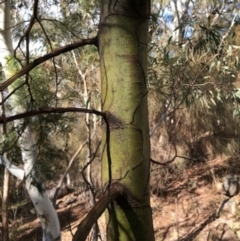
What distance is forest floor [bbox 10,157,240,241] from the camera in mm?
5066

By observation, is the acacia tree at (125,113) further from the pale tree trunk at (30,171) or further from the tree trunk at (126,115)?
the pale tree trunk at (30,171)

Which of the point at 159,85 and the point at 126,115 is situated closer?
the point at 126,115

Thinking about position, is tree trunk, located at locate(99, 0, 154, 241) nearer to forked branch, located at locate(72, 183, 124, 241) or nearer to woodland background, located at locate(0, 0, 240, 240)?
forked branch, located at locate(72, 183, 124, 241)

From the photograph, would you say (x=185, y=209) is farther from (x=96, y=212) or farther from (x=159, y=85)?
(x=96, y=212)

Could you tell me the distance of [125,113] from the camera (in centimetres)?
60

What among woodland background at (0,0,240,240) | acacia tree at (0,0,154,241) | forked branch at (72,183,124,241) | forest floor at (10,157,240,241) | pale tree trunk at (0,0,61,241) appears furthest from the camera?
forest floor at (10,157,240,241)

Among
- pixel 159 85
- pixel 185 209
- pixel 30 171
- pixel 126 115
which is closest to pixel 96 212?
pixel 126 115

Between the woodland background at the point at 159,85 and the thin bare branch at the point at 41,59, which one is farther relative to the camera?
the woodland background at the point at 159,85

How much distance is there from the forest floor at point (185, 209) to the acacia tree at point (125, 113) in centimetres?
432

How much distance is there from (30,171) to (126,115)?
8.73 feet

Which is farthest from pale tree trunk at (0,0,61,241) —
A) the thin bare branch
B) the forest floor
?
the thin bare branch

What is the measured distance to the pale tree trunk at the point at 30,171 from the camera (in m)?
3.33

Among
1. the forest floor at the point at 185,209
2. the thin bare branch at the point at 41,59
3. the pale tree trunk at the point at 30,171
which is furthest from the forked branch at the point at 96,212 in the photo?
the forest floor at the point at 185,209

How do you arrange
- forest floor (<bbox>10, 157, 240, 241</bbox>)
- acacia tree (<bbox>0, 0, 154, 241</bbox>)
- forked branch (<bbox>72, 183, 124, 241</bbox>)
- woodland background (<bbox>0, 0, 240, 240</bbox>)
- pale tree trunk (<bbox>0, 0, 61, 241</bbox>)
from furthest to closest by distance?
forest floor (<bbox>10, 157, 240, 241</bbox>)
pale tree trunk (<bbox>0, 0, 61, 241</bbox>)
woodland background (<bbox>0, 0, 240, 240</bbox>)
acacia tree (<bbox>0, 0, 154, 241</bbox>)
forked branch (<bbox>72, 183, 124, 241</bbox>)
